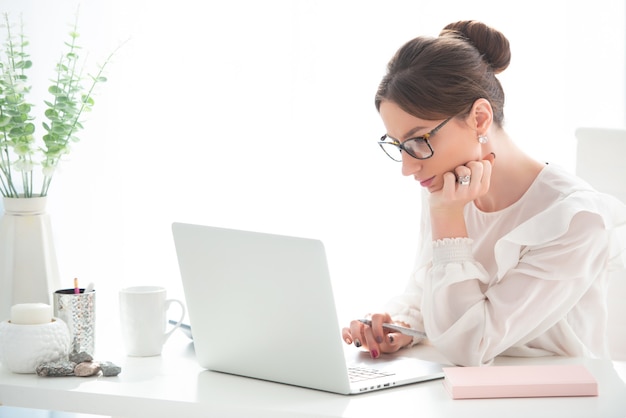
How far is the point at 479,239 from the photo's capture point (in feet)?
5.99

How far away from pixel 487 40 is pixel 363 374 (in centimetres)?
72

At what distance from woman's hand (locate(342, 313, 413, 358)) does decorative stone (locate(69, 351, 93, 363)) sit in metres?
0.49

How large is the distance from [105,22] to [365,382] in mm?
2026

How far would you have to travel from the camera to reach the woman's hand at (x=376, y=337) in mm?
1649

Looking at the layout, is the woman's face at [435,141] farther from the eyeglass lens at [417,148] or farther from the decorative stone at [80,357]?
the decorative stone at [80,357]

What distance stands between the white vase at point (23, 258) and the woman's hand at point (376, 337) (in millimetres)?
598

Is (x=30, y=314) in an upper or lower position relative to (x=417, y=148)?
lower

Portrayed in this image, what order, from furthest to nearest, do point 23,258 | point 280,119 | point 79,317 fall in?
point 280,119 → point 23,258 → point 79,317

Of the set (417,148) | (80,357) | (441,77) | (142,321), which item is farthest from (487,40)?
(80,357)

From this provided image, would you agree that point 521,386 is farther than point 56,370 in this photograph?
No

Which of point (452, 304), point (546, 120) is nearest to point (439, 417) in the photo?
point (452, 304)

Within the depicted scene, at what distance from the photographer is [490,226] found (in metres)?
1.81

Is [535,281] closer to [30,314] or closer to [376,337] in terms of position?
[376,337]

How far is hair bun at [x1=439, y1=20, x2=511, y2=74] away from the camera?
176 centimetres
